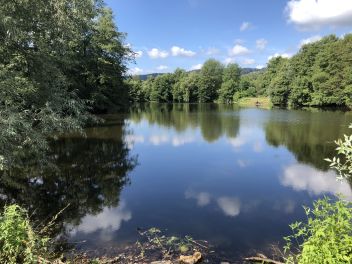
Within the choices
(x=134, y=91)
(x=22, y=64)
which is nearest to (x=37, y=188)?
(x=22, y=64)

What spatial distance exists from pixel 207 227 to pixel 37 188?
26.1ft

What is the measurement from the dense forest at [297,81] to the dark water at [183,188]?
44378mm

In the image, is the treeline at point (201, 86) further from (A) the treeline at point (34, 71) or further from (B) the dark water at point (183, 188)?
(A) the treeline at point (34, 71)

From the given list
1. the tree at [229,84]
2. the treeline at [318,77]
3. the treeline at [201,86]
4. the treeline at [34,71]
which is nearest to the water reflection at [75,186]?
the treeline at [34,71]

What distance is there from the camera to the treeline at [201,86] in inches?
4363

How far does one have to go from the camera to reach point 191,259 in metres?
8.85

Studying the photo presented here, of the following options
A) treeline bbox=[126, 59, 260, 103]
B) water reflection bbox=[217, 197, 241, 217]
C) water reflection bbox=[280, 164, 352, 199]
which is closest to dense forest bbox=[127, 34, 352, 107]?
treeline bbox=[126, 59, 260, 103]

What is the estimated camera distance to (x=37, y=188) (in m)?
15.1

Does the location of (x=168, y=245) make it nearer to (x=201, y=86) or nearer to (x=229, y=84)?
(x=229, y=84)

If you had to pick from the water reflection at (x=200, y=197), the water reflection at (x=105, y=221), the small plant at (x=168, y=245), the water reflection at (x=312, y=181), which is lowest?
the water reflection at (x=105, y=221)

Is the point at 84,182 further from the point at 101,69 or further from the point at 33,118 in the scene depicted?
the point at 101,69

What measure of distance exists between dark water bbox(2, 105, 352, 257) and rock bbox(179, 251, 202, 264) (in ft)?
3.65

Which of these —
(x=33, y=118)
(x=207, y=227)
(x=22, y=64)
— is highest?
(x=22, y=64)

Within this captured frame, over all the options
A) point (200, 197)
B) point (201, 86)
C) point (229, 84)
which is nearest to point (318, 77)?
point (229, 84)
